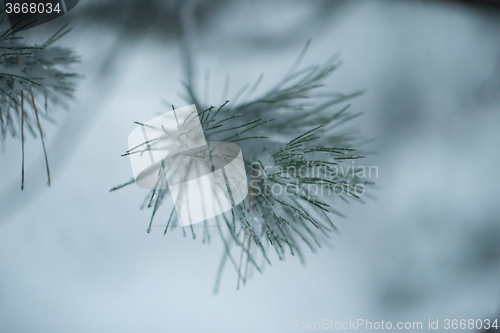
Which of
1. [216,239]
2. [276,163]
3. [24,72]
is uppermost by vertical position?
[24,72]

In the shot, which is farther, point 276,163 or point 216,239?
point 216,239

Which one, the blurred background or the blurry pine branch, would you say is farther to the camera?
the blurred background

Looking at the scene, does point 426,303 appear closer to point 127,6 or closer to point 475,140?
point 475,140

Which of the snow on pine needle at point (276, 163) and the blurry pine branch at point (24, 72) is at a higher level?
the blurry pine branch at point (24, 72)

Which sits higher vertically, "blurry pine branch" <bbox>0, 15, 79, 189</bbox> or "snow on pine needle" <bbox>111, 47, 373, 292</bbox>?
"blurry pine branch" <bbox>0, 15, 79, 189</bbox>

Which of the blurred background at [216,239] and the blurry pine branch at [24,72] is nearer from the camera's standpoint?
the blurry pine branch at [24,72]

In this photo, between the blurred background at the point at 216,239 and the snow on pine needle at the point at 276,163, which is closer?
the snow on pine needle at the point at 276,163

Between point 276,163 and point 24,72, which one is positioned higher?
point 24,72

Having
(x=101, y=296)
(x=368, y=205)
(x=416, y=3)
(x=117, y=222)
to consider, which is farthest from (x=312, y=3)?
(x=101, y=296)
